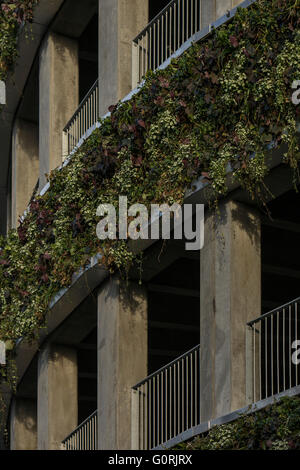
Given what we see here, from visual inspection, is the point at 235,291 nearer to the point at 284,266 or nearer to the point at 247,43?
the point at 247,43

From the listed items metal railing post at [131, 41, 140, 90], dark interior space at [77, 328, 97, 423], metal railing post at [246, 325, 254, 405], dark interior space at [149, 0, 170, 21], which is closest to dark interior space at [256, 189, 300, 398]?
metal railing post at [246, 325, 254, 405]

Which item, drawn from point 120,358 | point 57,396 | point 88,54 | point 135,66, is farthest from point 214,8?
point 88,54

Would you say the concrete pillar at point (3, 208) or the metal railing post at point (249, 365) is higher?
the concrete pillar at point (3, 208)

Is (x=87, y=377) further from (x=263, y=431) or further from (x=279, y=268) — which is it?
(x=263, y=431)

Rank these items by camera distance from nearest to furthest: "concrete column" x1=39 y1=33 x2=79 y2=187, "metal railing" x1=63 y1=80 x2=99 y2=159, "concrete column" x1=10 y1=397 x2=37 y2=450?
"metal railing" x1=63 y1=80 x2=99 y2=159, "concrete column" x1=39 y1=33 x2=79 y2=187, "concrete column" x1=10 y1=397 x2=37 y2=450

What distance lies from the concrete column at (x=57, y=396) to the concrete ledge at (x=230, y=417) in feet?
15.6

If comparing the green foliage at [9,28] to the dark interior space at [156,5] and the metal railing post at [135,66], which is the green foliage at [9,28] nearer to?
A: the dark interior space at [156,5]

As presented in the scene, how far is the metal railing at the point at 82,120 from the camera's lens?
18781mm

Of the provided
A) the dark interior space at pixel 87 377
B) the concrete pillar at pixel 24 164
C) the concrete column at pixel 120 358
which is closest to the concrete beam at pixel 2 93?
the concrete pillar at pixel 24 164

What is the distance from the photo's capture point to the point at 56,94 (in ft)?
66.3

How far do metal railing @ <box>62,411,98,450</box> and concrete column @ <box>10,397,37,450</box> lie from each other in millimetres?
4199

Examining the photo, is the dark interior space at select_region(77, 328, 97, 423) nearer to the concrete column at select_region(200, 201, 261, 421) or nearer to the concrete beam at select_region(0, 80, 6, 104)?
the concrete beam at select_region(0, 80, 6, 104)

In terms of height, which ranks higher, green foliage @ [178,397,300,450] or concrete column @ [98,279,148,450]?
concrete column @ [98,279,148,450]

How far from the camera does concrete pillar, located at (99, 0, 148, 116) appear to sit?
57.0 ft
